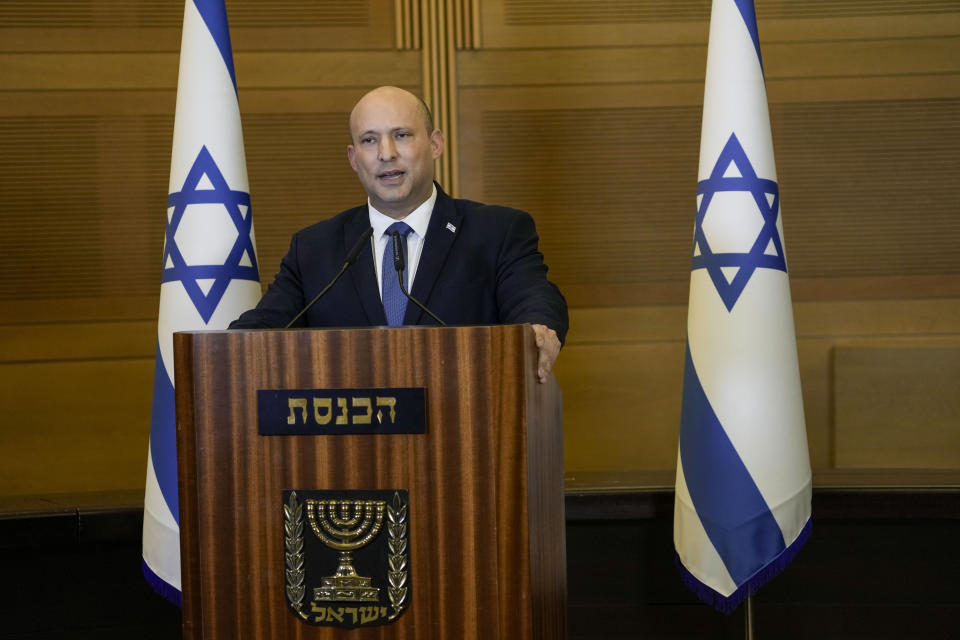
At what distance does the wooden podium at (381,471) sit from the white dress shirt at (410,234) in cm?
55

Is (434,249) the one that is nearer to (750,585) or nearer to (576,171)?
(750,585)

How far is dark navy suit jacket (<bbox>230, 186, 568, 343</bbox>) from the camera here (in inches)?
72.6

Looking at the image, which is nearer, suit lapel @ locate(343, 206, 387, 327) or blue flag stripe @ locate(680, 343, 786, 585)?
suit lapel @ locate(343, 206, 387, 327)

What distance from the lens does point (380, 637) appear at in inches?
52.4

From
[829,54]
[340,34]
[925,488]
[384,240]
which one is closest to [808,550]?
[925,488]

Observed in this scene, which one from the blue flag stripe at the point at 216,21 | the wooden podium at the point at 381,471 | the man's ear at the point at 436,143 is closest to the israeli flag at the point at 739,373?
the man's ear at the point at 436,143

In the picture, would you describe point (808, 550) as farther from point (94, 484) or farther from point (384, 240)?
point (94, 484)

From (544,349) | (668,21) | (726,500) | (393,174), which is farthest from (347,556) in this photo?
(668,21)

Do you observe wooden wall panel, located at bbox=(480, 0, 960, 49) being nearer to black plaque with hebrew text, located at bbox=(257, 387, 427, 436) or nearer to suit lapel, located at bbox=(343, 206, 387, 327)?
suit lapel, located at bbox=(343, 206, 387, 327)

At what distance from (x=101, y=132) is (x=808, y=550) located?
10.3 feet

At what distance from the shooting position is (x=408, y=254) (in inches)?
76.5

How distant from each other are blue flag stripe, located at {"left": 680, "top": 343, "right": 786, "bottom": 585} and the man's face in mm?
1073

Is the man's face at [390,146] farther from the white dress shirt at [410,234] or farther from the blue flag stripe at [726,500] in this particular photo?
the blue flag stripe at [726,500]

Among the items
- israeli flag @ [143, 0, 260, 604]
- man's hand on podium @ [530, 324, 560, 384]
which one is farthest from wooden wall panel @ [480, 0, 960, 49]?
man's hand on podium @ [530, 324, 560, 384]
